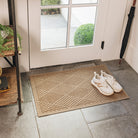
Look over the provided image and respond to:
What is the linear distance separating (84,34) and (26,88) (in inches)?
36.2

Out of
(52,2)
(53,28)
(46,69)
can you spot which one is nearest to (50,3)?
(52,2)

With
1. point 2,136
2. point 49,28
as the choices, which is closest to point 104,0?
point 49,28

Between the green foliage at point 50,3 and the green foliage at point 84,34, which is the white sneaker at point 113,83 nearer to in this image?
the green foliage at point 84,34

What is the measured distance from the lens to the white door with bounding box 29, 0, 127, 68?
2.43 m

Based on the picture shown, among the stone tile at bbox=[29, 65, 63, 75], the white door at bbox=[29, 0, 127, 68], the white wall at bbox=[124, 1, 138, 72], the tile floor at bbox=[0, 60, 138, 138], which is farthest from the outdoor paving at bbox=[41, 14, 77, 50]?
the white wall at bbox=[124, 1, 138, 72]

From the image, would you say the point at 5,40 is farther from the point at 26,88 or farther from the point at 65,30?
the point at 65,30

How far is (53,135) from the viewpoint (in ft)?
6.48

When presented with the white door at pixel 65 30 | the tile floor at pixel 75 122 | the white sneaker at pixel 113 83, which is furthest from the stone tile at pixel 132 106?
the white door at pixel 65 30

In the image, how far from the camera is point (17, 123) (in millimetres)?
2061

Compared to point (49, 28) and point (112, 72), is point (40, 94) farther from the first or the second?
point (112, 72)

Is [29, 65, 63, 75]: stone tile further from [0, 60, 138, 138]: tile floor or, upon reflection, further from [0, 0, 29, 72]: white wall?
[0, 60, 138, 138]: tile floor

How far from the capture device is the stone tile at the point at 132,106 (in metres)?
2.24

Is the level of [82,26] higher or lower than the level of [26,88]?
higher

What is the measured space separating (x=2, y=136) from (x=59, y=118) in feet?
1.71
